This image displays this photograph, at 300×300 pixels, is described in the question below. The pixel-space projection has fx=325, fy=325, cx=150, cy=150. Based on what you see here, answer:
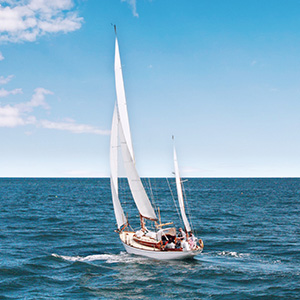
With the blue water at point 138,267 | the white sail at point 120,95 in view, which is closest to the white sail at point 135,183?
the white sail at point 120,95

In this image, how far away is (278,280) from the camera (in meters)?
23.6

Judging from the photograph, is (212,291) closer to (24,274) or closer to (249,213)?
(24,274)

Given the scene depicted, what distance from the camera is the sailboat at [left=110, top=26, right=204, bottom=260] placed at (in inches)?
1097

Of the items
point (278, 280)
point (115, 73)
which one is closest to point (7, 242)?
point (115, 73)

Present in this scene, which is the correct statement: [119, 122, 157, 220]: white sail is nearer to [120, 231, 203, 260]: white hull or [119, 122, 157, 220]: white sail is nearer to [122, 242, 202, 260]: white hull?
[120, 231, 203, 260]: white hull

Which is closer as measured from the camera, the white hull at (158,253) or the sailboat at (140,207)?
the white hull at (158,253)

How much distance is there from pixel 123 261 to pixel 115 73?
55.7 feet

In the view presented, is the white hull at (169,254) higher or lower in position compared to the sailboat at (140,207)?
lower

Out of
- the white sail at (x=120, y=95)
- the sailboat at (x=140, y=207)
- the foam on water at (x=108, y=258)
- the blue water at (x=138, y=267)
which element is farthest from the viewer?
the white sail at (x=120, y=95)

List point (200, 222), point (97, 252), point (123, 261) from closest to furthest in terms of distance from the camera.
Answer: point (123, 261), point (97, 252), point (200, 222)

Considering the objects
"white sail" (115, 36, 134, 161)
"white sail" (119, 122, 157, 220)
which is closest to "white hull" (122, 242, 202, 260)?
"white sail" (119, 122, 157, 220)

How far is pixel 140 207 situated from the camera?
30.9 m

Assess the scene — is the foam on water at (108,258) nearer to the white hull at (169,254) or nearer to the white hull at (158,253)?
the white hull at (158,253)

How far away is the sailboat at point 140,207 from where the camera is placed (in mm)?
27875
